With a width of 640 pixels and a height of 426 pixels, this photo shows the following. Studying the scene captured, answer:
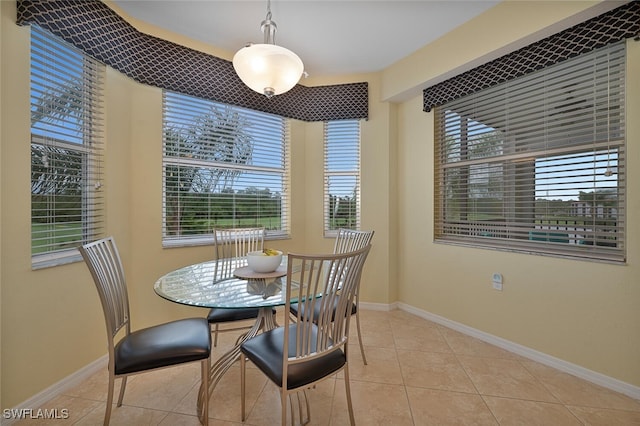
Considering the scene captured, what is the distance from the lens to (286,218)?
11.1 feet

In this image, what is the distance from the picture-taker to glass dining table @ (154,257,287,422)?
141cm

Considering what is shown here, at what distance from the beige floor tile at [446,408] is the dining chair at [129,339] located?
1.21 m

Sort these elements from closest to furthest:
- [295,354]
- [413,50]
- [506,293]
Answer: [295,354], [506,293], [413,50]

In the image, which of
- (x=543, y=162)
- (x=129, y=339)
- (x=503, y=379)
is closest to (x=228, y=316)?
(x=129, y=339)

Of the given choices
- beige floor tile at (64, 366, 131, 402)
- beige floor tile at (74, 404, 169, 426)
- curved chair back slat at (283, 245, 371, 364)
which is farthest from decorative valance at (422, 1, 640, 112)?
beige floor tile at (64, 366, 131, 402)

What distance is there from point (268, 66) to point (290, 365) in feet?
5.39

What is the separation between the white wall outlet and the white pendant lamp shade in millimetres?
2306

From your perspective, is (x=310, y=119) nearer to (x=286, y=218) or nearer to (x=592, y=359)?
(x=286, y=218)

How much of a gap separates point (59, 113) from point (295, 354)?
2141 mm

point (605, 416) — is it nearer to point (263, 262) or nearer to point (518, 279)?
point (518, 279)

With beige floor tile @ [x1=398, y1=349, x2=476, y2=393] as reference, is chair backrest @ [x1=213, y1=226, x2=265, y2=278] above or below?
above

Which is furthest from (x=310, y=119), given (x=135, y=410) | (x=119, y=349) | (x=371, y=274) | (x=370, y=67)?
(x=135, y=410)

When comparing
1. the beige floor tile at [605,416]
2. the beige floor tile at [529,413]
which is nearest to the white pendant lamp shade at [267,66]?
the beige floor tile at [529,413]

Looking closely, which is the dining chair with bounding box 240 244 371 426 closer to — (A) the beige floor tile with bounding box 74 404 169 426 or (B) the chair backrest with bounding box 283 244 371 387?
(B) the chair backrest with bounding box 283 244 371 387
